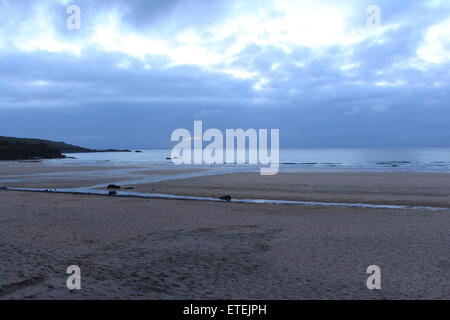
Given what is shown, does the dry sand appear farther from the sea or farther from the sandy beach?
the sea

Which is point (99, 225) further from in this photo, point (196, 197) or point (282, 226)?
point (196, 197)

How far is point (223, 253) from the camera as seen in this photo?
29.5 feet

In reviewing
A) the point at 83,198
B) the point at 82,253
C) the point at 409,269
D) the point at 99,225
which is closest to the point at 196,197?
the point at 83,198

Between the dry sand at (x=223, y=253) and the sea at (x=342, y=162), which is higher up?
the sea at (x=342, y=162)

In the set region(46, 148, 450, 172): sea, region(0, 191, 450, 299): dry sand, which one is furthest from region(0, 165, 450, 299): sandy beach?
region(46, 148, 450, 172): sea

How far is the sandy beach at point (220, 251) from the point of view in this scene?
21.7 feet

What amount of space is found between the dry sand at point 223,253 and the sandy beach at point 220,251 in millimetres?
22

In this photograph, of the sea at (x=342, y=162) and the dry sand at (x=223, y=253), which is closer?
the dry sand at (x=223, y=253)

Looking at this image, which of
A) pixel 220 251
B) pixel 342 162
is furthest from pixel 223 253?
pixel 342 162

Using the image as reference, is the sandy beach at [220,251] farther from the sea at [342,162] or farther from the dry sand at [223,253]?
the sea at [342,162]

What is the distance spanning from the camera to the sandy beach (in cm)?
660

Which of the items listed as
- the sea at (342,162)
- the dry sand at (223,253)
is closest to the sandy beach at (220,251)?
the dry sand at (223,253)

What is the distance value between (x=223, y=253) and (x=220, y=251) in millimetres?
193
